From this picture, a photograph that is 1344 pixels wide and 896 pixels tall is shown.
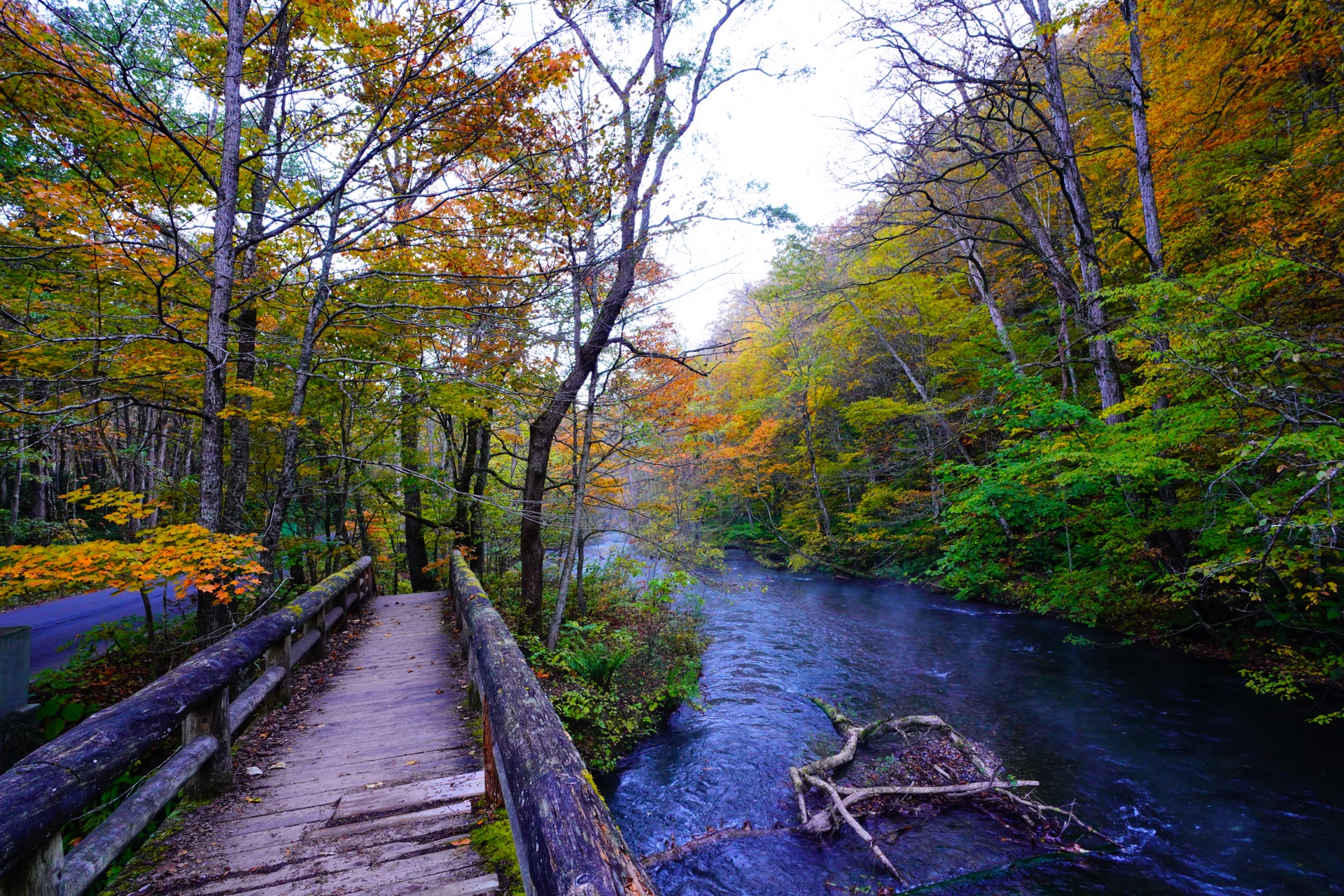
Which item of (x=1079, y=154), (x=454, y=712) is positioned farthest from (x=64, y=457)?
(x=1079, y=154)

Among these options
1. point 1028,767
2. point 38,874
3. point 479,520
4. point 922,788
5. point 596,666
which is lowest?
point 1028,767

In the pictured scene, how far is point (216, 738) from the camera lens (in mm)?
3119

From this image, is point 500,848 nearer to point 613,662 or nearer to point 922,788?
point 922,788

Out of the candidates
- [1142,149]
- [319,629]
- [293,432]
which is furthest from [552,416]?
[1142,149]

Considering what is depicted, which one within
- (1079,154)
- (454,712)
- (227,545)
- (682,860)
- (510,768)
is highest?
(1079,154)

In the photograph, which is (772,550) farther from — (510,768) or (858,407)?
(510,768)

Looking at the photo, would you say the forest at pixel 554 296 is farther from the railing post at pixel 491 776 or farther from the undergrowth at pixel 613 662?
the railing post at pixel 491 776

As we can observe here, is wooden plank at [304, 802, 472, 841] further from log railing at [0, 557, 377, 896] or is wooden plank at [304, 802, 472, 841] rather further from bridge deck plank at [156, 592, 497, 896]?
log railing at [0, 557, 377, 896]

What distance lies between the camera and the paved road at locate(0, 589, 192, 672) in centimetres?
816

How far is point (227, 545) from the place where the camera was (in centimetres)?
440

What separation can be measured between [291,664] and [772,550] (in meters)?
20.8

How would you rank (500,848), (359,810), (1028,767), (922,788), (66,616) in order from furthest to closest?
1. (66,616)
2. (1028,767)
3. (922,788)
4. (359,810)
5. (500,848)

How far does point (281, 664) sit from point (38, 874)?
10.8ft

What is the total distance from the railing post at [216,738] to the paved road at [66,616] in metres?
6.44
